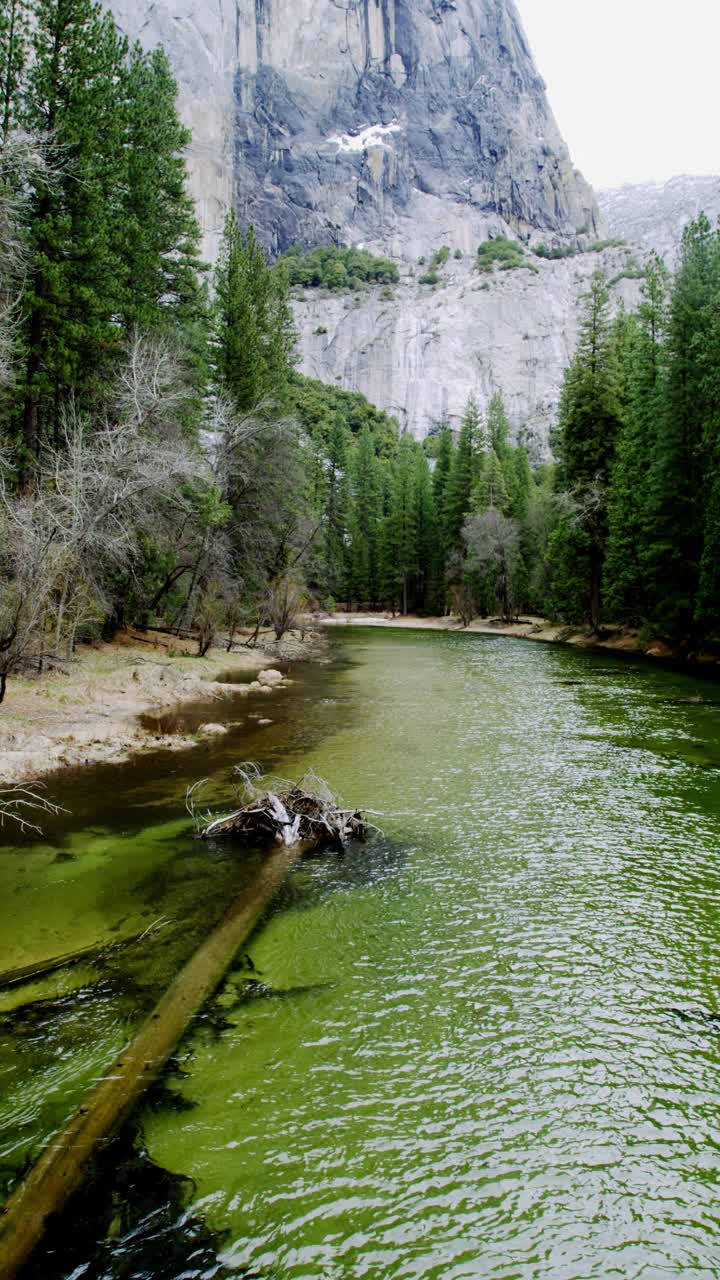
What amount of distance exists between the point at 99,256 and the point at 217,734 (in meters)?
13.1

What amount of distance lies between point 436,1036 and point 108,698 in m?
12.5

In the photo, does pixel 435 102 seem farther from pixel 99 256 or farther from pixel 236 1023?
pixel 236 1023

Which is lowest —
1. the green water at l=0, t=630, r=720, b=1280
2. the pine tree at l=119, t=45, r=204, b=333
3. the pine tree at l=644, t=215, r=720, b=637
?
the green water at l=0, t=630, r=720, b=1280

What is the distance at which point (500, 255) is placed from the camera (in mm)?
125062

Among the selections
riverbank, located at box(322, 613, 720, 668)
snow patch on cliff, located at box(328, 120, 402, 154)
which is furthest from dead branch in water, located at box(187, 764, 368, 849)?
snow patch on cliff, located at box(328, 120, 402, 154)

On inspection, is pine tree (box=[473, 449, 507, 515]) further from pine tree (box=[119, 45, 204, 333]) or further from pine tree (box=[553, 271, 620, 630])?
pine tree (box=[119, 45, 204, 333])

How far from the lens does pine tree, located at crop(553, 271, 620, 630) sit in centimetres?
3612

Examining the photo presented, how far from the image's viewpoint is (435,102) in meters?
142

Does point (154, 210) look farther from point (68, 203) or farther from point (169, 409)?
point (169, 409)

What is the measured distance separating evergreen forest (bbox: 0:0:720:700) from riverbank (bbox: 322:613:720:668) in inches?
34.6

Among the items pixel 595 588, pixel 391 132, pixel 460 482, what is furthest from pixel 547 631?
pixel 391 132

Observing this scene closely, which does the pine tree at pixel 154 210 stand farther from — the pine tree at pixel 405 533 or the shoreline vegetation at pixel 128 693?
the pine tree at pixel 405 533

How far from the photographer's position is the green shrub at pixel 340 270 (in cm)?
11975

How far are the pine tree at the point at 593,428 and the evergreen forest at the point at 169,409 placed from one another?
12 cm
